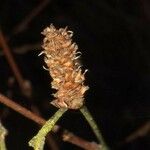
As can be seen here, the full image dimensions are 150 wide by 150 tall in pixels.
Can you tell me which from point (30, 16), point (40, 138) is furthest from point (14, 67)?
point (40, 138)

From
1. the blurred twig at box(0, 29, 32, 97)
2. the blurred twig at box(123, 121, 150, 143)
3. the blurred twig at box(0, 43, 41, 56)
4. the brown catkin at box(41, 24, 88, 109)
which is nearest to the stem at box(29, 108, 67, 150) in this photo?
the brown catkin at box(41, 24, 88, 109)

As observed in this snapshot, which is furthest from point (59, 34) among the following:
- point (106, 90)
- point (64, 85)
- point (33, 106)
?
point (106, 90)

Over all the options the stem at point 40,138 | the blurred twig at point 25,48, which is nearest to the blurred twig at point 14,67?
the blurred twig at point 25,48

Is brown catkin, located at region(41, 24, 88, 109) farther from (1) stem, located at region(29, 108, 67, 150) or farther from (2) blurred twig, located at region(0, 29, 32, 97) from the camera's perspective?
(2) blurred twig, located at region(0, 29, 32, 97)

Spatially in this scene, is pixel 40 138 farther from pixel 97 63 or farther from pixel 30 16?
pixel 97 63

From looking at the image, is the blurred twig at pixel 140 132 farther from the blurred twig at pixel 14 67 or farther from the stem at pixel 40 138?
the stem at pixel 40 138

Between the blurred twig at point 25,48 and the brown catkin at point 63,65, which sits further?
the blurred twig at point 25,48
